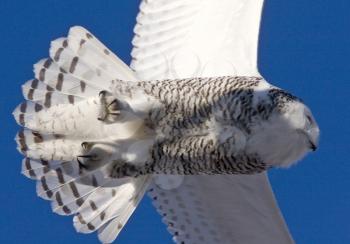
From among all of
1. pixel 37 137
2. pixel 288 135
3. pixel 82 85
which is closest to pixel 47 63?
pixel 82 85

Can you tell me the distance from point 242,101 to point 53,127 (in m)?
1.58

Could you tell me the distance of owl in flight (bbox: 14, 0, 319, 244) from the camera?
537 inches

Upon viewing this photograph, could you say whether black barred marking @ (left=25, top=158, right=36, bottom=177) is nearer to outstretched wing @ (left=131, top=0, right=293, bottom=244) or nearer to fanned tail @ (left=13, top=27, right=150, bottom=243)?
fanned tail @ (left=13, top=27, right=150, bottom=243)

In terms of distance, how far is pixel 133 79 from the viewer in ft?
48.1

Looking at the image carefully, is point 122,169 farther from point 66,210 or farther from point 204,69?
point 204,69

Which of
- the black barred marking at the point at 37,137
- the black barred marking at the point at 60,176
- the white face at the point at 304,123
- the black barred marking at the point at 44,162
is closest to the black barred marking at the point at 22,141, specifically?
the black barred marking at the point at 37,137

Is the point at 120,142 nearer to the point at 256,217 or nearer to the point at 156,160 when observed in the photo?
the point at 156,160

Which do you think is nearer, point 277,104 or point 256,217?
point 277,104

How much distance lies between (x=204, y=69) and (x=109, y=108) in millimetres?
1604

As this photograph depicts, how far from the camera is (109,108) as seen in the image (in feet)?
44.8

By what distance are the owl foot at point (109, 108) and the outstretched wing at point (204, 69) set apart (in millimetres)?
1509

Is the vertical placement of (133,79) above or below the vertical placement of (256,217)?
above

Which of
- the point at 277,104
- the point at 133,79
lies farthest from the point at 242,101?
the point at 133,79

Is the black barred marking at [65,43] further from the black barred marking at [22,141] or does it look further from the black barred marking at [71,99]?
the black barred marking at [22,141]
